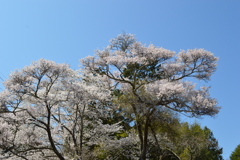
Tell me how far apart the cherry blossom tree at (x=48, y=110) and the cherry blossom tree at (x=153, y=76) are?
1.51 meters

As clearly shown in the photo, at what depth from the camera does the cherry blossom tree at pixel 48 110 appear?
10484mm

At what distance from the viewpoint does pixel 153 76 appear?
41.3ft

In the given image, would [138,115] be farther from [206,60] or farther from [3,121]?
[3,121]

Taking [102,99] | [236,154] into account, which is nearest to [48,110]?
[102,99]

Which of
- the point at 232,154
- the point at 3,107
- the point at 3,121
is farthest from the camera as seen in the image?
the point at 232,154

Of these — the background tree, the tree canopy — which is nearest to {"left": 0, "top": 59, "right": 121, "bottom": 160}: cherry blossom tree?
the tree canopy

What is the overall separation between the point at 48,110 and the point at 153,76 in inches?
195

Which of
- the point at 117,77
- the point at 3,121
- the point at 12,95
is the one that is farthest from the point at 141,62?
the point at 3,121

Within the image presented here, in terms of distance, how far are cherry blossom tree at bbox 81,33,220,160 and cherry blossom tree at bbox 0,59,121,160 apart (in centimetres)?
151

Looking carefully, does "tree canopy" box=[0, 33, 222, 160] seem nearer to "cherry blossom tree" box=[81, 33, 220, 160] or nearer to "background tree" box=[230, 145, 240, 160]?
"cherry blossom tree" box=[81, 33, 220, 160]

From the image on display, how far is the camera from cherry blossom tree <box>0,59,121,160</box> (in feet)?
34.4

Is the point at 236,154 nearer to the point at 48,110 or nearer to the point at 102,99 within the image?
the point at 102,99

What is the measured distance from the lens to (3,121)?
10945 mm

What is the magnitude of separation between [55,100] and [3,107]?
196 cm
